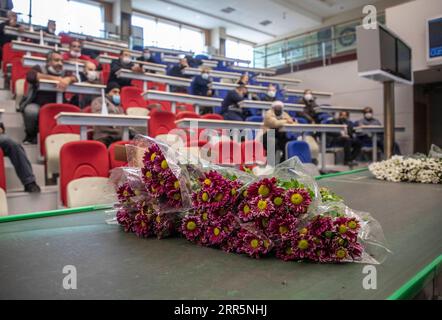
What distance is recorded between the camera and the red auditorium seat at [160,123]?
2445 millimetres

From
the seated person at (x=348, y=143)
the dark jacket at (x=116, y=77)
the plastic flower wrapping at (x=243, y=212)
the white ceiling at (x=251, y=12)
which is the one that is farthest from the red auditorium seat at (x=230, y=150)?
the white ceiling at (x=251, y=12)

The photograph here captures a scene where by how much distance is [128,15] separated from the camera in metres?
6.93

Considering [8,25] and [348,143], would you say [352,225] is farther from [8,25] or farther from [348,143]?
[8,25]

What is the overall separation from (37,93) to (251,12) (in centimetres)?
596

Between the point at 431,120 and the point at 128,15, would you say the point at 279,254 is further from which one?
the point at 128,15

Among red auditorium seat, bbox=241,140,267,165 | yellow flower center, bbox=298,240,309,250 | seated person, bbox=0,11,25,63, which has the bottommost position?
yellow flower center, bbox=298,240,309,250

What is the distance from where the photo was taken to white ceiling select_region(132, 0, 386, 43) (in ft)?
23.1

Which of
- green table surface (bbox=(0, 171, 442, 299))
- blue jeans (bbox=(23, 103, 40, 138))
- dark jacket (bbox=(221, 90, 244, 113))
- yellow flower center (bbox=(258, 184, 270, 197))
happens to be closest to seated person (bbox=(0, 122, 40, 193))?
blue jeans (bbox=(23, 103, 40, 138))

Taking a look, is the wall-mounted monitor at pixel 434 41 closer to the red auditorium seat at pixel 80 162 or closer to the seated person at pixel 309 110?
the seated person at pixel 309 110

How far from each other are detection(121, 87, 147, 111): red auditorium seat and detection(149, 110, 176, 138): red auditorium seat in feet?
2.85

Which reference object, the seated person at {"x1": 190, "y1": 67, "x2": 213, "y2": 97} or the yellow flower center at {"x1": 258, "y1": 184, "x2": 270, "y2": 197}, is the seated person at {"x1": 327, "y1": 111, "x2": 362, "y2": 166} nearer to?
the seated person at {"x1": 190, "y1": 67, "x2": 213, "y2": 97}

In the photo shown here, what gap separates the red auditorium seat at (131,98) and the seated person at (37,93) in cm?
57
